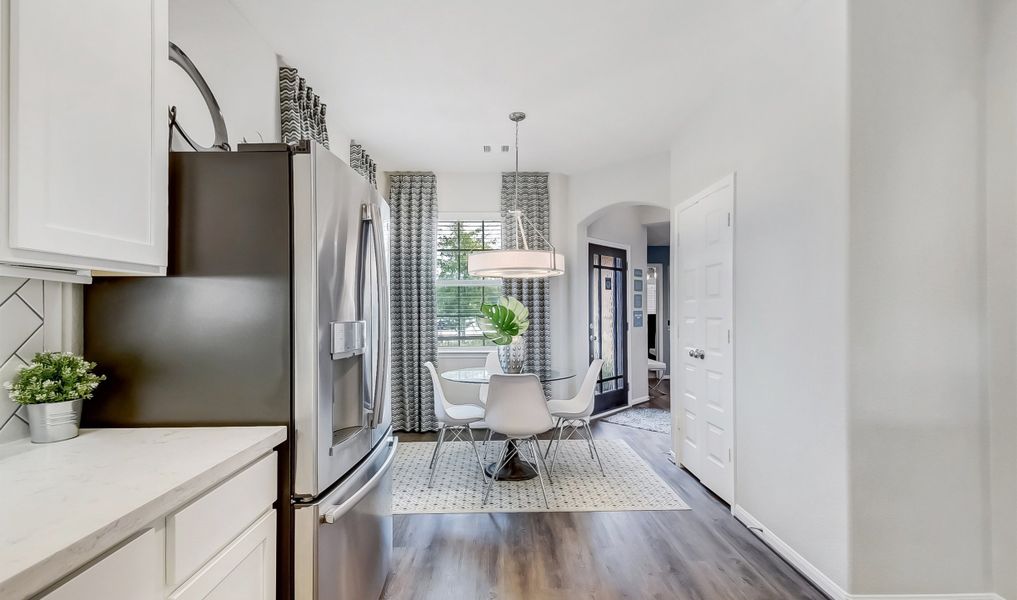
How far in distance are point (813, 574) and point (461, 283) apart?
3848 millimetres

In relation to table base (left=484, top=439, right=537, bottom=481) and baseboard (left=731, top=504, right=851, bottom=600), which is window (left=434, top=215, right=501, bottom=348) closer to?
table base (left=484, top=439, right=537, bottom=481)

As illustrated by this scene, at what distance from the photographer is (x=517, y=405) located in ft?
9.54

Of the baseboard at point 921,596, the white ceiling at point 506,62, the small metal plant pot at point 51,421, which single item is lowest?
the baseboard at point 921,596

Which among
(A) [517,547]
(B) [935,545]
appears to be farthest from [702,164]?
(A) [517,547]

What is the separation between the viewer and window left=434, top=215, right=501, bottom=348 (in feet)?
16.4

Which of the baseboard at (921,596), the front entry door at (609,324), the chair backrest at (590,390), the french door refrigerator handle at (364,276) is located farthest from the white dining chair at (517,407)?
the front entry door at (609,324)

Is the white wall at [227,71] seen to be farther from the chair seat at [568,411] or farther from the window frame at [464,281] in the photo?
the chair seat at [568,411]

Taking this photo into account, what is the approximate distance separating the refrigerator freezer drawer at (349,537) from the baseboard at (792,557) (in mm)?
1955

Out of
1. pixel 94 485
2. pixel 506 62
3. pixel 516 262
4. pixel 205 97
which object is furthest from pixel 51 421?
pixel 506 62

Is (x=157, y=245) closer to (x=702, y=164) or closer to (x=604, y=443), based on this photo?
(x=702, y=164)

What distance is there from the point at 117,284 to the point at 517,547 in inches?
84.2

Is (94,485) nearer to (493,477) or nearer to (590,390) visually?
(493,477)

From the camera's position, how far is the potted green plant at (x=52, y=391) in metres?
1.13

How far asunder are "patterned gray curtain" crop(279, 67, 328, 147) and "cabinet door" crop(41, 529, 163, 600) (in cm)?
231
